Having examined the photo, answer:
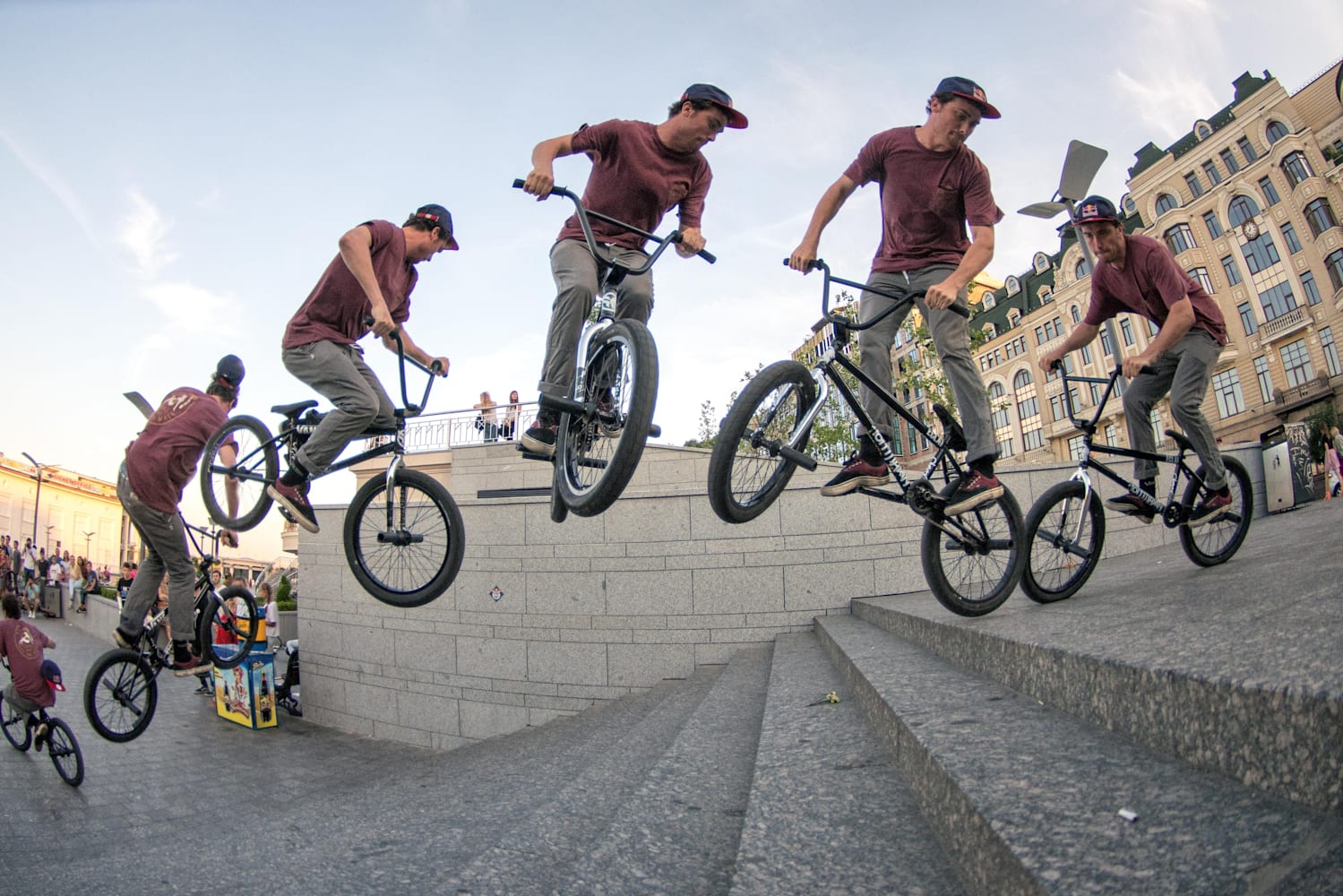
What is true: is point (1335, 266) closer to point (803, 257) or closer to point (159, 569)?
point (803, 257)

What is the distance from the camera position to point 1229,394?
3684 centimetres

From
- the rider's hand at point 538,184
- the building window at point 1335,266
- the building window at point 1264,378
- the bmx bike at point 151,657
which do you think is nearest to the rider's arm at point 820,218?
the rider's hand at point 538,184

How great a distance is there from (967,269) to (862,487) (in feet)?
4.51

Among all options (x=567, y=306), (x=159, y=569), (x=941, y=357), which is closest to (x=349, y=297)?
(x=567, y=306)

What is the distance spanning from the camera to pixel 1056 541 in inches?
181

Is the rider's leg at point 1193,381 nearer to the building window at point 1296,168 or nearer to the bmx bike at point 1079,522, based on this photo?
the bmx bike at point 1079,522

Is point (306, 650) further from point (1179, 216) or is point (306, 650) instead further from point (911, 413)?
point (1179, 216)

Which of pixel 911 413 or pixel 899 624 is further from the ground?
pixel 911 413

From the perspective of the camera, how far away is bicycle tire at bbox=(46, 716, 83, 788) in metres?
8.41

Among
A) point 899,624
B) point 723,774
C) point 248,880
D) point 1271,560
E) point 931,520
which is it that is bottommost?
point 248,880

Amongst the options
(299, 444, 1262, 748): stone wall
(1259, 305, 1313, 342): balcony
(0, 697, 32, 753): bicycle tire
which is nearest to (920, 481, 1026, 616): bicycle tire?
(299, 444, 1262, 748): stone wall

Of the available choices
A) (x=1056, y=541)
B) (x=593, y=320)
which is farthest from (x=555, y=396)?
(x=1056, y=541)

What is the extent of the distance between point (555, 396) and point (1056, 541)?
10.8 ft

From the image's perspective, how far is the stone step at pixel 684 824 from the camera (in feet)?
7.14
